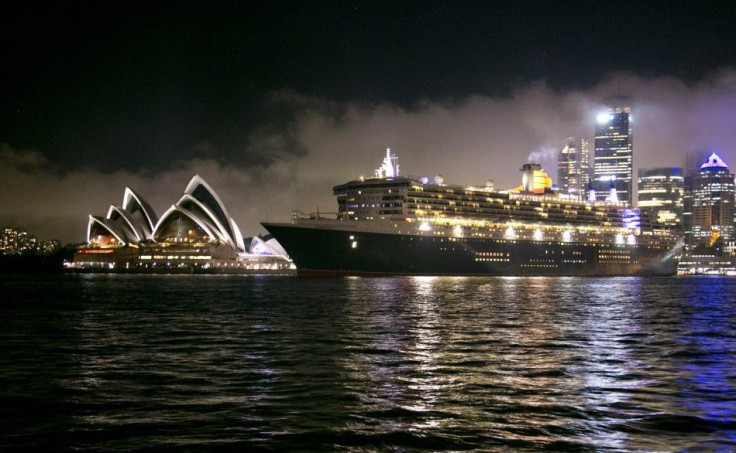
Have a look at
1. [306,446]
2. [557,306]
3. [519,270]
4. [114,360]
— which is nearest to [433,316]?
[557,306]

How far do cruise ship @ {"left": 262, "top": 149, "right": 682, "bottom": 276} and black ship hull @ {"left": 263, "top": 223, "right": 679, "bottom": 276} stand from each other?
123 millimetres

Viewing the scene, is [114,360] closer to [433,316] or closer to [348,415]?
[348,415]

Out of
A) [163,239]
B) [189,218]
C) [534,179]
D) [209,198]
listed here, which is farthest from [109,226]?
[534,179]

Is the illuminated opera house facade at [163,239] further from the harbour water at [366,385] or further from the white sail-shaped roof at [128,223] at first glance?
the harbour water at [366,385]

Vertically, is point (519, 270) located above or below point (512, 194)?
below

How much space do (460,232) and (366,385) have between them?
85414 millimetres

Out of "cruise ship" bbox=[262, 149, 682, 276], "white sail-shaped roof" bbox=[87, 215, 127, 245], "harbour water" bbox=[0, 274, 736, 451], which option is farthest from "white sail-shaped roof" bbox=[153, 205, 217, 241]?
"harbour water" bbox=[0, 274, 736, 451]

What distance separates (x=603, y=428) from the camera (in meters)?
12.6

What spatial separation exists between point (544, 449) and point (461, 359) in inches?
390

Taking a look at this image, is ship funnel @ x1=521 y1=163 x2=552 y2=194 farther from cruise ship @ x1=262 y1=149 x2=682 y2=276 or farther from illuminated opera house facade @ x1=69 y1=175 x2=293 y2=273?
illuminated opera house facade @ x1=69 y1=175 x2=293 y2=273

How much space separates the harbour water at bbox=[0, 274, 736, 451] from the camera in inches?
471

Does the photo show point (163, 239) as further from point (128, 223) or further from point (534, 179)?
point (534, 179)

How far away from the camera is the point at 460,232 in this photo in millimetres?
101250

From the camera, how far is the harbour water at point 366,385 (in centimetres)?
1197
